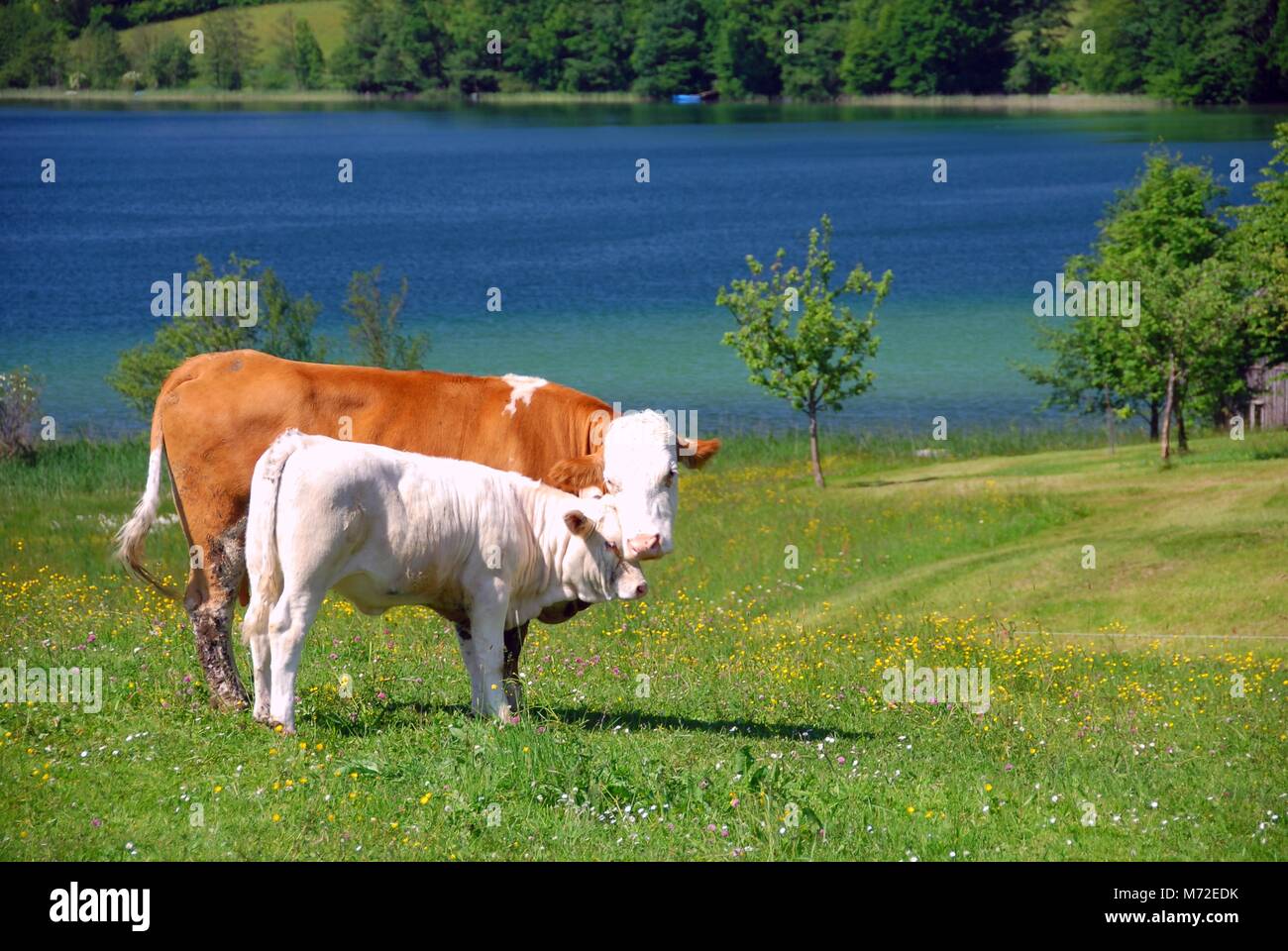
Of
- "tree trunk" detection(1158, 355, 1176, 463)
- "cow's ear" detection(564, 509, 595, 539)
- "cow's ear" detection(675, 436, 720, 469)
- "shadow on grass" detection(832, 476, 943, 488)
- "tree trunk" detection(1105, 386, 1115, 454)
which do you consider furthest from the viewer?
"tree trunk" detection(1105, 386, 1115, 454)

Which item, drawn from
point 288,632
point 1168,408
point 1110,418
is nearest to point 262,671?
point 288,632

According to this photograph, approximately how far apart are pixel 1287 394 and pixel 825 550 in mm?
23553

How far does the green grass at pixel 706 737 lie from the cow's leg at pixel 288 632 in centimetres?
39

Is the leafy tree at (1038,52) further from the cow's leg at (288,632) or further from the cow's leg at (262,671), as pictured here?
the cow's leg at (288,632)

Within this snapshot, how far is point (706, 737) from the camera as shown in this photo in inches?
420

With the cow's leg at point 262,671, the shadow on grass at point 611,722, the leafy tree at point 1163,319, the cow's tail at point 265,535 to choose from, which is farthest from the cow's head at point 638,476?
the leafy tree at point 1163,319

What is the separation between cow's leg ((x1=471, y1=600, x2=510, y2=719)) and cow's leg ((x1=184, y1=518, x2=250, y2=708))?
1734mm

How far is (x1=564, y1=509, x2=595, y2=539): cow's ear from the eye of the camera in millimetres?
10648

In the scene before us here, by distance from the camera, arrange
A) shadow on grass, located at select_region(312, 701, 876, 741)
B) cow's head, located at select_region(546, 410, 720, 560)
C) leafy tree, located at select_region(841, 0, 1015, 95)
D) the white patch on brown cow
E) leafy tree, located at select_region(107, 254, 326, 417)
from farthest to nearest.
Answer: leafy tree, located at select_region(841, 0, 1015, 95) → leafy tree, located at select_region(107, 254, 326, 417) → the white patch on brown cow → shadow on grass, located at select_region(312, 701, 876, 741) → cow's head, located at select_region(546, 410, 720, 560)

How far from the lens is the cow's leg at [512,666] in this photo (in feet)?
35.6

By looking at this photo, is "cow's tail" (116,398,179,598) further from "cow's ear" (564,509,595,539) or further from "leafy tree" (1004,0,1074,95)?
"leafy tree" (1004,0,1074,95)

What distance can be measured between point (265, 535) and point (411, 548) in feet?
3.03

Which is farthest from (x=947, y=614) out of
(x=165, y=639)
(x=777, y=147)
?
(x=777, y=147)

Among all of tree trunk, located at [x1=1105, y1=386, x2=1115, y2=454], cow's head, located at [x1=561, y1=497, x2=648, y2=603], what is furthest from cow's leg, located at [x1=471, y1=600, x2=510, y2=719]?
tree trunk, located at [x1=1105, y1=386, x2=1115, y2=454]
